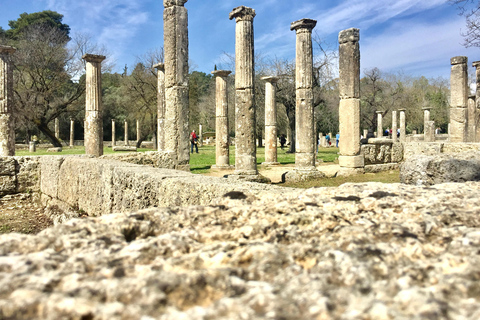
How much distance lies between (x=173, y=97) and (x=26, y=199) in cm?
505

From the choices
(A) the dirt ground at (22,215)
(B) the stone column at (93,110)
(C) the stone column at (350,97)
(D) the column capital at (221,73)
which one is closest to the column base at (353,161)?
(C) the stone column at (350,97)

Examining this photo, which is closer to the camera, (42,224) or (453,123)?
(42,224)

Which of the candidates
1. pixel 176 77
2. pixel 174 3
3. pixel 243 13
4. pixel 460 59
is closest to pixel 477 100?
pixel 460 59

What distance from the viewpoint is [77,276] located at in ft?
3.61

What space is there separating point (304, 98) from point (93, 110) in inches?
311

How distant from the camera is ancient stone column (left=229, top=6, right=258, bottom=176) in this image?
37.6 feet

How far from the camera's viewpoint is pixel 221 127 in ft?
58.2

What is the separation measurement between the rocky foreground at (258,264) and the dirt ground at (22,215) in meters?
5.67

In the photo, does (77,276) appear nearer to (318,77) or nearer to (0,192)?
(0,192)

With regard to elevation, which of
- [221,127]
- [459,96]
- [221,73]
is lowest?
[221,127]

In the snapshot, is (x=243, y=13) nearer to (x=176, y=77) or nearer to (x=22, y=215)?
(x=176, y=77)

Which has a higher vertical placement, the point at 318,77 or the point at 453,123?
the point at 318,77

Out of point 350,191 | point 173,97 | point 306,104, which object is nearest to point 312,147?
point 306,104

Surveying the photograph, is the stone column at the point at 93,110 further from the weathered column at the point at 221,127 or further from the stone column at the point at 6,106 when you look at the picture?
the weathered column at the point at 221,127
